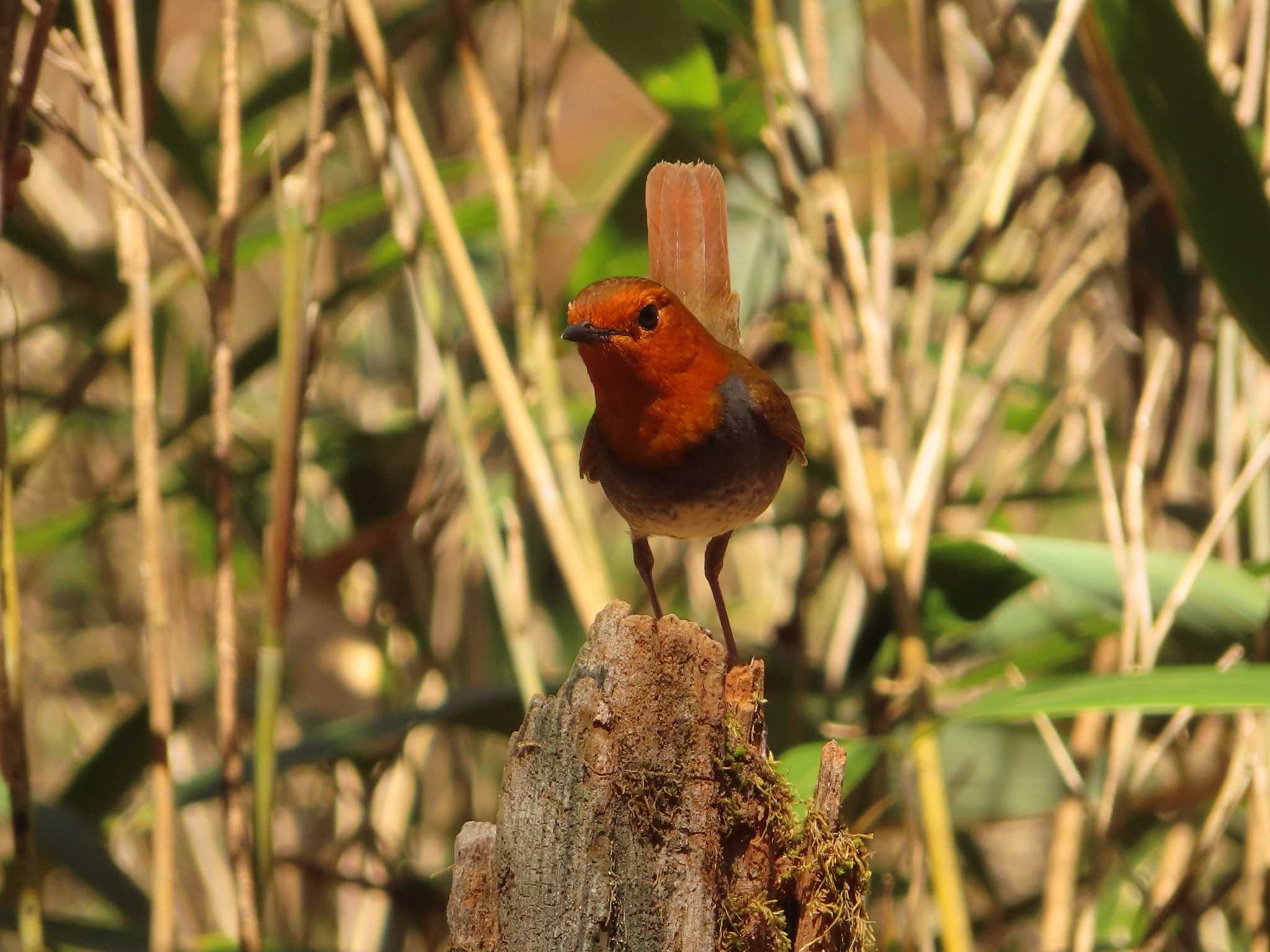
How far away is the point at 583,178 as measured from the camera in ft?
20.5

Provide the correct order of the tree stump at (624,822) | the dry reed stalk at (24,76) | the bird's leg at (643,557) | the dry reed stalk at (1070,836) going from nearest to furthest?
the tree stump at (624,822) < the dry reed stalk at (24,76) < the bird's leg at (643,557) < the dry reed stalk at (1070,836)

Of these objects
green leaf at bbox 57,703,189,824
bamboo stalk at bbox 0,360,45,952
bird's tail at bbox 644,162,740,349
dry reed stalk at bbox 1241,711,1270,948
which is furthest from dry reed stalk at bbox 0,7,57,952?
dry reed stalk at bbox 1241,711,1270,948

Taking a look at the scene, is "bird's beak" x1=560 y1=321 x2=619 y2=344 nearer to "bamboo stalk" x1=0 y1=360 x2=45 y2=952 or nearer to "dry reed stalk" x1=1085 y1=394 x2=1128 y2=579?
"bamboo stalk" x1=0 y1=360 x2=45 y2=952

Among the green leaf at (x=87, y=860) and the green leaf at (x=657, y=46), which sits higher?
the green leaf at (x=657, y=46)

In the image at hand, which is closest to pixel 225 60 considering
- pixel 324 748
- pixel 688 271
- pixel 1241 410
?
pixel 688 271

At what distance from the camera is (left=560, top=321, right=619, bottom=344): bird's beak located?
2172 mm

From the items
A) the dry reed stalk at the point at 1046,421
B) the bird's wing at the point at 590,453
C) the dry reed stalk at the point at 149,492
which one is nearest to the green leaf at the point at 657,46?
the bird's wing at the point at 590,453

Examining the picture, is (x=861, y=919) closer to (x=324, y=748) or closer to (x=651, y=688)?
(x=651, y=688)

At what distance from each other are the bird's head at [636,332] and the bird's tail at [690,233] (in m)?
0.17

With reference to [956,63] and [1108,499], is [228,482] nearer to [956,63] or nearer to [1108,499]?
[1108,499]

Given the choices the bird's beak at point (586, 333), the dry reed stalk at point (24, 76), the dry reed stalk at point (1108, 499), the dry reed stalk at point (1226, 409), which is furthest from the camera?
the dry reed stalk at point (1226, 409)

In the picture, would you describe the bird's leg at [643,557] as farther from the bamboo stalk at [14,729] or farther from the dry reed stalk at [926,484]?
the bamboo stalk at [14,729]

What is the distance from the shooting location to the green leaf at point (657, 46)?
244 centimetres

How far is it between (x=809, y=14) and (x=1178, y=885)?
6.65ft
